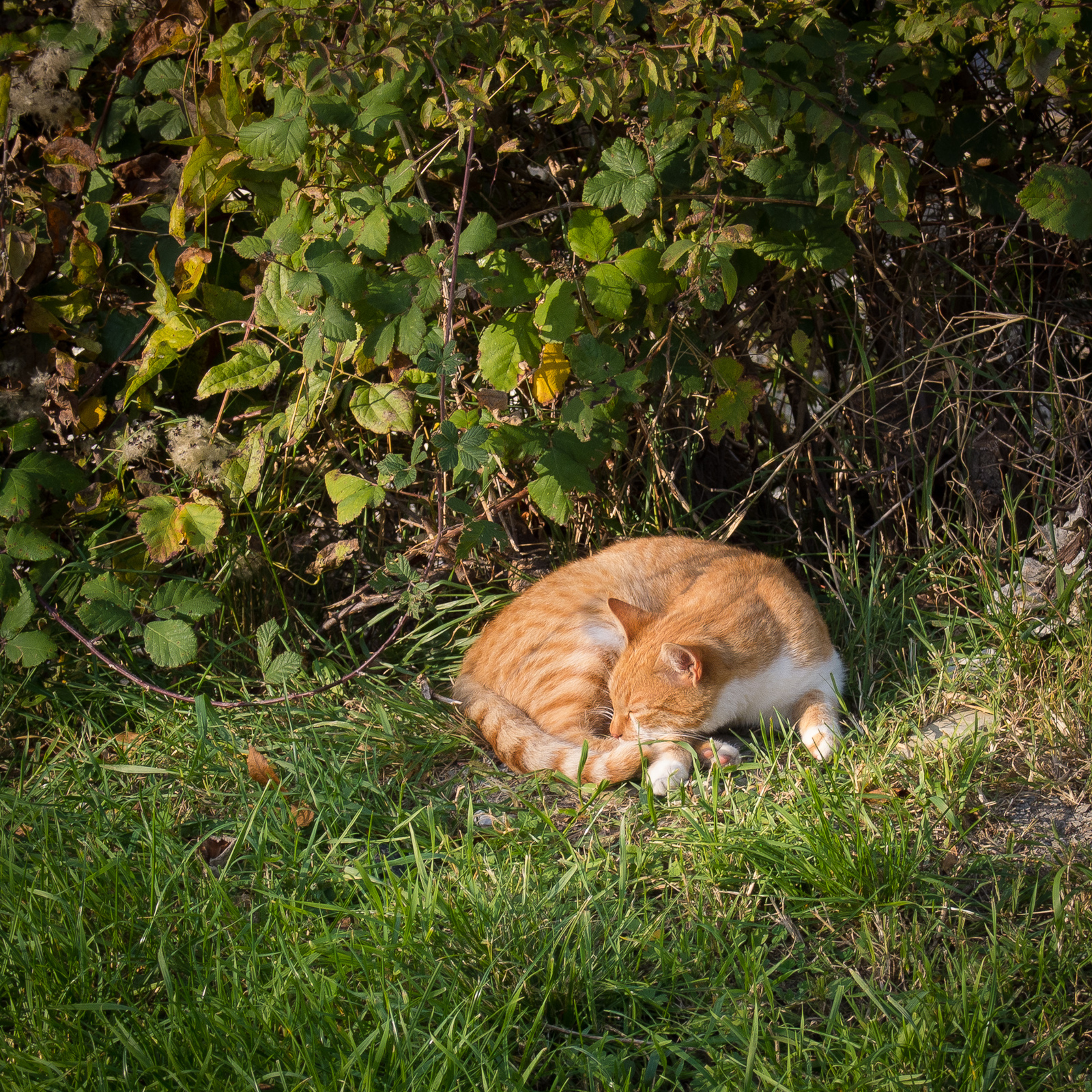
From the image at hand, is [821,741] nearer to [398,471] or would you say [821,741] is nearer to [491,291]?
[398,471]

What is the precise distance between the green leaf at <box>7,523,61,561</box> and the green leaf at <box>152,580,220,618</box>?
Answer: 1.23 ft

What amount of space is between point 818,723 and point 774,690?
20 cm

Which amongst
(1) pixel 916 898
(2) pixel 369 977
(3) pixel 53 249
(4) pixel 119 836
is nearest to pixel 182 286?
(3) pixel 53 249

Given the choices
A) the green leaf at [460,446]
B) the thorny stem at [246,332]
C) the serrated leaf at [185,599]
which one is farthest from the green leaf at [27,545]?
the green leaf at [460,446]

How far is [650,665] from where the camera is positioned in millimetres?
3068

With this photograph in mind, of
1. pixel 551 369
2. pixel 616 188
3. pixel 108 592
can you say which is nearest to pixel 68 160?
pixel 108 592

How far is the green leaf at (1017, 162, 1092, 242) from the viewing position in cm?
302

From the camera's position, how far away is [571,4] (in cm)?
301

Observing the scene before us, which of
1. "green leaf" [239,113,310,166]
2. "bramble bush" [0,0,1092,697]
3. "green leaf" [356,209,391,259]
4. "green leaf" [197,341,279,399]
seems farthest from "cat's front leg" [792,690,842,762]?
"green leaf" [239,113,310,166]

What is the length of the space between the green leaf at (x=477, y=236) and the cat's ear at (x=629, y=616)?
1.13 m

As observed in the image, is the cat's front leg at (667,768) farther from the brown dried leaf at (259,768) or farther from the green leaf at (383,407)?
the green leaf at (383,407)

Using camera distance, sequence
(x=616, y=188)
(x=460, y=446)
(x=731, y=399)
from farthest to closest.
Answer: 1. (x=731, y=399)
2. (x=616, y=188)
3. (x=460, y=446)

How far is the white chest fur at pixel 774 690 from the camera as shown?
3115 millimetres

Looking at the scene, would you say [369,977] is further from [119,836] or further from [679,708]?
[679,708]
